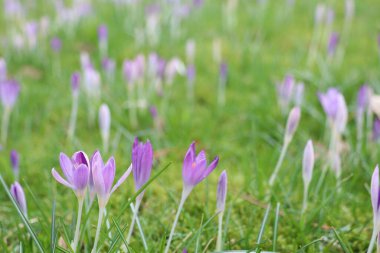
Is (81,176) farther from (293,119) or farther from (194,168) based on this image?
(293,119)

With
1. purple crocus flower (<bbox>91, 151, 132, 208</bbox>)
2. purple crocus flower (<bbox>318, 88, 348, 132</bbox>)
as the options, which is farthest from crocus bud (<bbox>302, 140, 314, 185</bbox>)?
purple crocus flower (<bbox>91, 151, 132, 208</bbox>)

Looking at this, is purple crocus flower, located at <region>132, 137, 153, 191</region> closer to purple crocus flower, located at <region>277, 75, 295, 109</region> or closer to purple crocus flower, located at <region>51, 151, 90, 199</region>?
purple crocus flower, located at <region>51, 151, 90, 199</region>

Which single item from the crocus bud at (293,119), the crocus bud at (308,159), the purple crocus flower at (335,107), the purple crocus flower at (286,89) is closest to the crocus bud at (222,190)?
the crocus bud at (308,159)

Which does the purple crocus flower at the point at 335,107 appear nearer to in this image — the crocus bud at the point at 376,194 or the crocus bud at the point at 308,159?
the crocus bud at the point at 308,159

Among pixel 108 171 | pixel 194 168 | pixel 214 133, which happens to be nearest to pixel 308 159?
pixel 194 168

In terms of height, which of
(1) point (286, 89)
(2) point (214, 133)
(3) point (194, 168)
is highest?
(3) point (194, 168)
